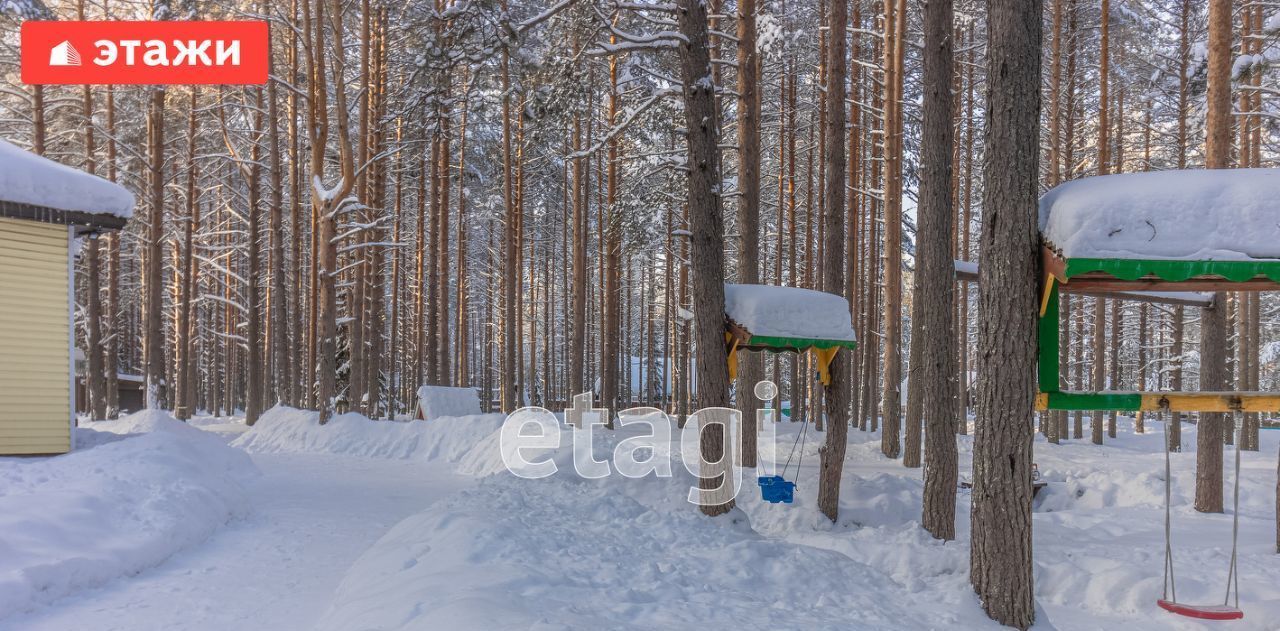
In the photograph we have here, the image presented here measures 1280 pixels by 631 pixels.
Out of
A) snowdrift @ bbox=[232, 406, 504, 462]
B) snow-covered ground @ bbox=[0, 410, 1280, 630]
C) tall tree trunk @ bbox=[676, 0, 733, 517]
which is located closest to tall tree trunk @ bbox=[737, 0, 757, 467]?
snow-covered ground @ bbox=[0, 410, 1280, 630]

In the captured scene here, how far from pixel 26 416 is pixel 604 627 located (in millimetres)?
10531

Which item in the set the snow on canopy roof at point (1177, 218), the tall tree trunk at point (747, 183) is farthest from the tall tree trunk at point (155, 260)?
the snow on canopy roof at point (1177, 218)

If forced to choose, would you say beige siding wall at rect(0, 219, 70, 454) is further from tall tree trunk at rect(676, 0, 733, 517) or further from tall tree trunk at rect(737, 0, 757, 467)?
tall tree trunk at rect(737, 0, 757, 467)

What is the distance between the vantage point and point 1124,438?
84.1 feet

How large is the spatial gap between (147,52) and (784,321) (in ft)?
58.9

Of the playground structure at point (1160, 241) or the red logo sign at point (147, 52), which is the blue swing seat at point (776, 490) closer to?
the playground structure at point (1160, 241)

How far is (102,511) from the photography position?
24.5 feet

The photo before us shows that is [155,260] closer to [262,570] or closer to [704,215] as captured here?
[262,570]

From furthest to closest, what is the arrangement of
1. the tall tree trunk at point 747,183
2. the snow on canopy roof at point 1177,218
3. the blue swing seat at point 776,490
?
the tall tree trunk at point 747,183, the blue swing seat at point 776,490, the snow on canopy roof at point 1177,218

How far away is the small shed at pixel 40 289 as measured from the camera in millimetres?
10594

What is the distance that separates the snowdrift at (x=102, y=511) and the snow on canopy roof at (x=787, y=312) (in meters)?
6.53

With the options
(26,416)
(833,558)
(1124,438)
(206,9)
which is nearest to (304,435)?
(26,416)

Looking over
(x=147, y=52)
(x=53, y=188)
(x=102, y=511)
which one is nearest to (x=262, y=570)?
(x=102, y=511)

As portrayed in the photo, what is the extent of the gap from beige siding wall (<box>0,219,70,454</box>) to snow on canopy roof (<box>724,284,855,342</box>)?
988 centimetres
